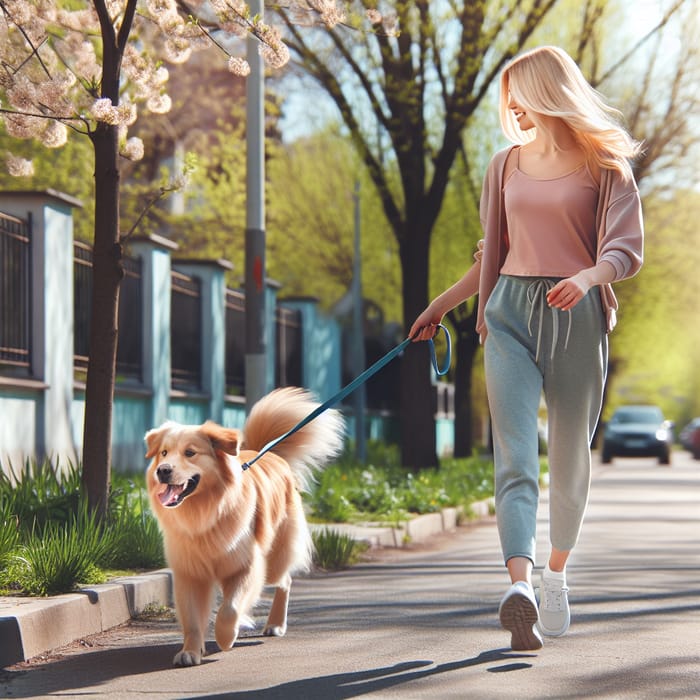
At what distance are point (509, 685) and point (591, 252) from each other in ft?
5.35

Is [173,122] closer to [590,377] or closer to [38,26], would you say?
[38,26]

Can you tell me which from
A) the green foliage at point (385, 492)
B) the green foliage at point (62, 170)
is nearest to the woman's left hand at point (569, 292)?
the green foliage at point (385, 492)

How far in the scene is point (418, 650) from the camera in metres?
5.42

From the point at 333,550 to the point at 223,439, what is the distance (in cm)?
394

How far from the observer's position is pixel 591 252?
498cm

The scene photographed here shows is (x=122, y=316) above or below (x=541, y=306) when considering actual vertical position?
above

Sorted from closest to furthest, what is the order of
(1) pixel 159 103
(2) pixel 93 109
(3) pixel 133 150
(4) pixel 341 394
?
(4) pixel 341 394
(2) pixel 93 109
(3) pixel 133 150
(1) pixel 159 103

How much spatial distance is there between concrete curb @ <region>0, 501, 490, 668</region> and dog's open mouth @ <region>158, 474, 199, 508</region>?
792 mm

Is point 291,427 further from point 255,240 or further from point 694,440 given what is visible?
point 694,440

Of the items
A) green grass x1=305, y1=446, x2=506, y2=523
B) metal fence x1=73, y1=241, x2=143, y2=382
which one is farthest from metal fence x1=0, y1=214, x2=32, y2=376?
green grass x1=305, y1=446, x2=506, y2=523

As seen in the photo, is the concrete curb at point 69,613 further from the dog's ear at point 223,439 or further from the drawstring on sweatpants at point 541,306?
the drawstring on sweatpants at point 541,306

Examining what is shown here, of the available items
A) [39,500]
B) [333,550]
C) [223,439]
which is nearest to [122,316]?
[333,550]

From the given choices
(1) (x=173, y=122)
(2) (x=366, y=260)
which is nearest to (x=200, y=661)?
(2) (x=366, y=260)

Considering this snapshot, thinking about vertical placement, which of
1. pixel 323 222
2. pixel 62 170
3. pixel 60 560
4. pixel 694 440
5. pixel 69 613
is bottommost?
pixel 69 613
